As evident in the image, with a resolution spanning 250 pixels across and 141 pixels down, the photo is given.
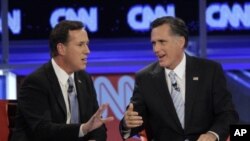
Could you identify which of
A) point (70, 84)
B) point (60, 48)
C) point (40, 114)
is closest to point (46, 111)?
Result: point (40, 114)

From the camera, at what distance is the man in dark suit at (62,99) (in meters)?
3.43

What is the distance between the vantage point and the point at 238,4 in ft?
18.9

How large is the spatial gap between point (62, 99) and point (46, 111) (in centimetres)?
11

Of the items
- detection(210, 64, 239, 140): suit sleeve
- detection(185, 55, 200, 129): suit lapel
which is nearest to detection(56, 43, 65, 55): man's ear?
detection(185, 55, 200, 129): suit lapel

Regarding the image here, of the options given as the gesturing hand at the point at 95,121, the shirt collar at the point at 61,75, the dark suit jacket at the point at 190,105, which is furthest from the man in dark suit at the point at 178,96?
the shirt collar at the point at 61,75

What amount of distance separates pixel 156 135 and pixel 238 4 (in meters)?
2.46

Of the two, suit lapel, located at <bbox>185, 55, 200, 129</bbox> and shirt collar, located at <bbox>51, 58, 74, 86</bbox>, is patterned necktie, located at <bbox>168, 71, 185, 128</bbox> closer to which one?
suit lapel, located at <bbox>185, 55, 200, 129</bbox>

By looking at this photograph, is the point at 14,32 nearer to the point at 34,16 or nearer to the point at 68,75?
the point at 34,16

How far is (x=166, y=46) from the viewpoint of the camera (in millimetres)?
3701

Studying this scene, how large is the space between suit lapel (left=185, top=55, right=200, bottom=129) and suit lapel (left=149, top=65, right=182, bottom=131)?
0.20ft

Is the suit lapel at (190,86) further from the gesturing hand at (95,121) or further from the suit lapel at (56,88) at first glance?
the suit lapel at (56,88)

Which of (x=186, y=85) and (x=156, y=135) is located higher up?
(x=186, y=85)

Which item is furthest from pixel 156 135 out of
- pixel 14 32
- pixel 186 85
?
pixel 14 32

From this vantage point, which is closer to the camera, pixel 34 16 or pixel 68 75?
pixel 68 75
